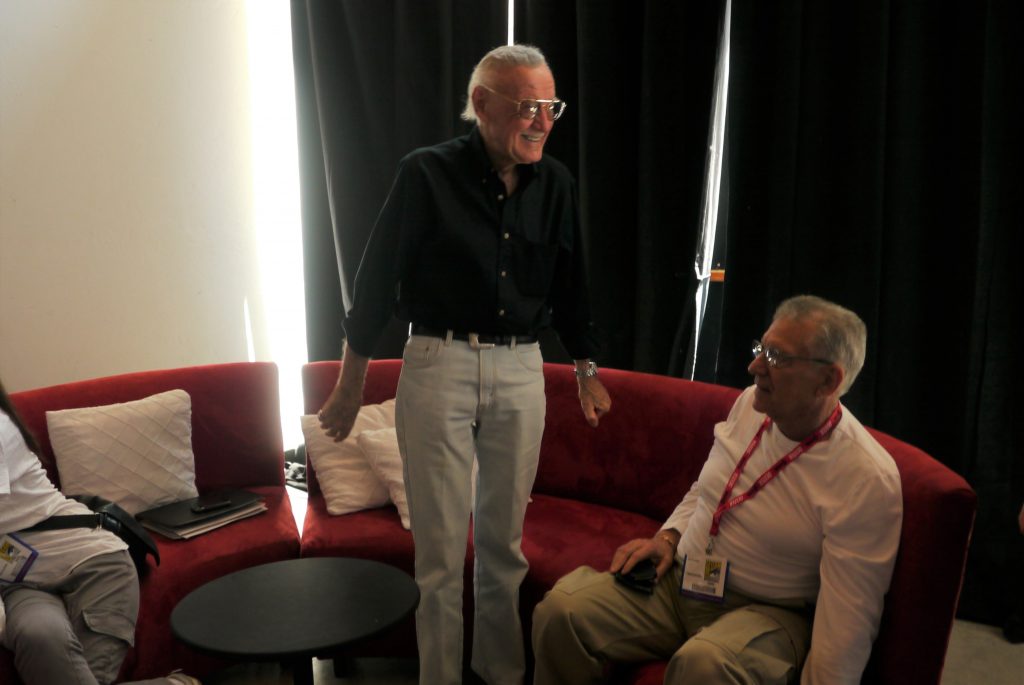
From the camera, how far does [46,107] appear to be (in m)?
3.12

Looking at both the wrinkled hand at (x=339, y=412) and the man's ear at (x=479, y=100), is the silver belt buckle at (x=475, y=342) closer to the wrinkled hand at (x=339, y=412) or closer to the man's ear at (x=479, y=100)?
the wrinkled hand at (x=339, y=412)

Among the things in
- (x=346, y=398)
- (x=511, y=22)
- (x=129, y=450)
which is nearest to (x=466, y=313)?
(x=346, y=398)

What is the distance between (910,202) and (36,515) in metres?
2.66

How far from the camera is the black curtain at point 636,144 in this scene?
2936 mm

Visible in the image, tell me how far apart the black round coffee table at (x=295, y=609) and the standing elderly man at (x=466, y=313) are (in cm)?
19

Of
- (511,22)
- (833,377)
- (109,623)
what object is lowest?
(109,623)

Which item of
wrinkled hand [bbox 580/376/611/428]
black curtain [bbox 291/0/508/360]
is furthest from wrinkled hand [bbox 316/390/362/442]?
black curtain [bbox 291/0/508/360]

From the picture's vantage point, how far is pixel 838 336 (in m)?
1.63

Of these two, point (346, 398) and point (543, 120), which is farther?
point (346, 398)

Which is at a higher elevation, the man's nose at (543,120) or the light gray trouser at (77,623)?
the man's nose at (543,120)

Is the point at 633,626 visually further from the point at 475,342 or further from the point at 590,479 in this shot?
the point at 590,479

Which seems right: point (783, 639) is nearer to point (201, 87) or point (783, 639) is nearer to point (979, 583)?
point (979, 583)

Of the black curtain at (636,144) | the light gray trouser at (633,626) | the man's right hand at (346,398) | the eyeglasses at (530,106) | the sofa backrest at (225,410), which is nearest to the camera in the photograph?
the light gray trouser at (633,626)

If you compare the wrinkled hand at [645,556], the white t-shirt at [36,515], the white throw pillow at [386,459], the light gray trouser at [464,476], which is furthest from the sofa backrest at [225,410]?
the wrinkled hand at [645,556]
